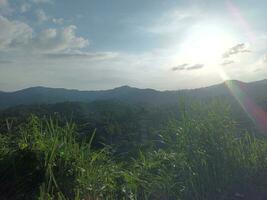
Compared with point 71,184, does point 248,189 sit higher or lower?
lower

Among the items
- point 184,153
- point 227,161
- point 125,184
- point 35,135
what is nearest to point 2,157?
point 35,135

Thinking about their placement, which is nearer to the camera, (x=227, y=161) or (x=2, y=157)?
(x=2, y=157)

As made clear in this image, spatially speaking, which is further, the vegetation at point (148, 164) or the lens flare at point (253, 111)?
the lens flare at point (253, 111)

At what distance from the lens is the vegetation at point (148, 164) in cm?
307

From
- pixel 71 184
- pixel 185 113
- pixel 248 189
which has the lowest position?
pixel 248 189

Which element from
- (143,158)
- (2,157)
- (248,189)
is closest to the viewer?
(2,157)

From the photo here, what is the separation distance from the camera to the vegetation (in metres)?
3.07

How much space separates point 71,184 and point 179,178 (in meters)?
0.95

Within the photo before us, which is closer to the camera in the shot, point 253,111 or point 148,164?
point 148,164

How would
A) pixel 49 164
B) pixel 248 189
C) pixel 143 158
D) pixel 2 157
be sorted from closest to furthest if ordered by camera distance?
pixel 49 164 < pixel 2 157 < pixel 248 189 < pixel 143 158

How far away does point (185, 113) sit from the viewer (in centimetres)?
384

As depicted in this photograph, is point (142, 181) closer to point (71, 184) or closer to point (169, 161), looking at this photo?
point (169, 161)

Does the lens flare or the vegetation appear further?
the lens flare

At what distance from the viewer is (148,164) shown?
366 centimetres
